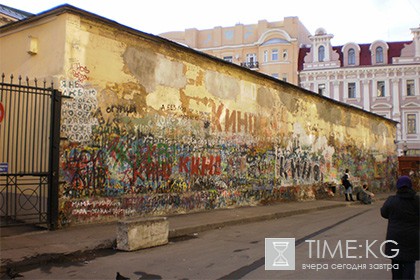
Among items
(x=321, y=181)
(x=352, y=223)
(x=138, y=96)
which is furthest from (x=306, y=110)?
(x=138, y=96)

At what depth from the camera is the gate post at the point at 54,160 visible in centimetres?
883

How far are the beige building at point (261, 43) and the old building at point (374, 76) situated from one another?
6.43 ft

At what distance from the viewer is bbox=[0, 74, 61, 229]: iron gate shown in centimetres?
880

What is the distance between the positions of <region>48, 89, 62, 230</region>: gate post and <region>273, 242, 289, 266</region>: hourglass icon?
471cm

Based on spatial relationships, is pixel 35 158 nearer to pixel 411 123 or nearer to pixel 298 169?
pixel 298 169

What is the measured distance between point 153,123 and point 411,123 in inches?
1574

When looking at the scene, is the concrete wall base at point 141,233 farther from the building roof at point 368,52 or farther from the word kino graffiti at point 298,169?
A: the building roof at point 368,52

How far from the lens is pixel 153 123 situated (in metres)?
11.5

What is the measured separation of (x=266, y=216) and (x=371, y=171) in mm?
17235

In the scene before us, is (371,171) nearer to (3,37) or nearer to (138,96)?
(138,96)

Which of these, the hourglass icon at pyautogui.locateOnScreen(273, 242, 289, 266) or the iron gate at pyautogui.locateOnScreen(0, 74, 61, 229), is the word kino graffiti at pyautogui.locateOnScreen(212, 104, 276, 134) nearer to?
the iron gate at pyautogui.locateOnScreen(0, 74, 61, 229)

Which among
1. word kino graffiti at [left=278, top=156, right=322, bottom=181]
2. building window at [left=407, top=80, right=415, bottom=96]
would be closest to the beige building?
building window at [left=407, top=80, right=415, bottom=96]

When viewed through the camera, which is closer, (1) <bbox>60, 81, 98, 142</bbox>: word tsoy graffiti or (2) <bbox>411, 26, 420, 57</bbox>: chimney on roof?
(1) <bbox>60, 81, 98, 142</bbox>: word tsoy graffiti

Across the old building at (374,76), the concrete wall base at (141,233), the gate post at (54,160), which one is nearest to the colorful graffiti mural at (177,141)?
the gate post at (54,160)
